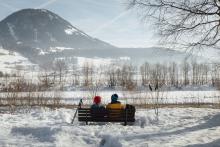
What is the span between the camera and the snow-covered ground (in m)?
11.5

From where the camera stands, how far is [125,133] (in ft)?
41.6

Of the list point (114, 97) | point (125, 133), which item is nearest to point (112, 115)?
point (114, 97)

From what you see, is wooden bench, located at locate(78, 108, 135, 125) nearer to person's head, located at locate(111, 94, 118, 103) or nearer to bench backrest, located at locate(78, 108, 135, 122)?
bench backrest, located at locate(78, 108, 135, 122)

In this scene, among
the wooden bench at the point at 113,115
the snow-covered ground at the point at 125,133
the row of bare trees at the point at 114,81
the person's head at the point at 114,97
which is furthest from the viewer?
the row of bare trees at the point at 114,81

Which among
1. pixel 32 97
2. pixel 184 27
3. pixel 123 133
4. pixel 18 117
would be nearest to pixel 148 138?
pixel 123 133

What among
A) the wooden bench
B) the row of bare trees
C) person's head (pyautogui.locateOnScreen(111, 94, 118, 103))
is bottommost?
the wooden bench

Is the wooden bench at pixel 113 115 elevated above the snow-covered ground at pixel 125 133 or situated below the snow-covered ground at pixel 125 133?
above

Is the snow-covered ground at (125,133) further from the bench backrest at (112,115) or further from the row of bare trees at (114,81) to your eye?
the row of bare trees at (114,81)

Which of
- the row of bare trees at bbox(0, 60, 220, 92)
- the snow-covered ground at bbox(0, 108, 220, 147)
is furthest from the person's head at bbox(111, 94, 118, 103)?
the row of bare trees at bbox(0, 60, 220, 92)

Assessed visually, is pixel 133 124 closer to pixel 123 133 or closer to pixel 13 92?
pixel 123 133

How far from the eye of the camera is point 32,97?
25.0 m

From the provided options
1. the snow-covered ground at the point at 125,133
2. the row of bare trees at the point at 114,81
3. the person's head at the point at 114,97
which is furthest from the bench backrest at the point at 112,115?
the row of bare trees at the point at 114,81

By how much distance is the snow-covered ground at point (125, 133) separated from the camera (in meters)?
11.5

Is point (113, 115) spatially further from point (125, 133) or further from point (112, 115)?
point (125, 133)
